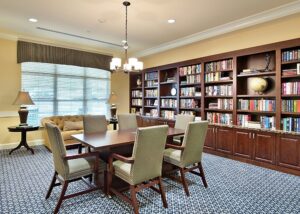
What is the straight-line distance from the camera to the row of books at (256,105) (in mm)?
3711

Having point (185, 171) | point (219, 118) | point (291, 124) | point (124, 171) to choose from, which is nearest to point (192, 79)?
point (219, 118)

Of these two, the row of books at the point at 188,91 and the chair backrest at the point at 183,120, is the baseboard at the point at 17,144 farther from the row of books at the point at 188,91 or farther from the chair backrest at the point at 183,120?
the row of books at the point at 188,91

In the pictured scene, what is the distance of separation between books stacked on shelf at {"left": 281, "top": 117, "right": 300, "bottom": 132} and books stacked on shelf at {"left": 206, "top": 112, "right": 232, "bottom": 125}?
1013mm

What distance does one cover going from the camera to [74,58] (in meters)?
5.75

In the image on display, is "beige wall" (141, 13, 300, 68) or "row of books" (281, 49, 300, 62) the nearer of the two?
"row of books" (281, 49, 300, 62)

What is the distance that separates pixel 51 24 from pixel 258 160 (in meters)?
4.97

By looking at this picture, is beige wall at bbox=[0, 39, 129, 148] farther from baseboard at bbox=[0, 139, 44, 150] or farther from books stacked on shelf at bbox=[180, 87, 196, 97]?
books stacked on shelf at bbox=[180, 87, 196, 97]

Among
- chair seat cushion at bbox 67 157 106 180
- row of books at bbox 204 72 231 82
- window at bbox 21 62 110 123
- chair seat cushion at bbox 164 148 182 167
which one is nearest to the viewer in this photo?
chair seat cushion at bbox 67 157 106 180

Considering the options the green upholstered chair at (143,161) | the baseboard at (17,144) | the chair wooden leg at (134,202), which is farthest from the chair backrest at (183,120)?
the baseboard at (17,144)

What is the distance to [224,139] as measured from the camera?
429cm

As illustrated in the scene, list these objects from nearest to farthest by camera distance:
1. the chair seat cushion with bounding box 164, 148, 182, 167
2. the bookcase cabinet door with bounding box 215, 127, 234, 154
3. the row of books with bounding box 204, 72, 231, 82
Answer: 1. the chair seat cushion with bounding box 164, 148, 182, 167
2. the bookcase cabinet door with bounding box 215, 127, 234, 154
3. the row of books with bounding box 204, 72, 231, 82

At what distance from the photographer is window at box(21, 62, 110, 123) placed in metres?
5.30

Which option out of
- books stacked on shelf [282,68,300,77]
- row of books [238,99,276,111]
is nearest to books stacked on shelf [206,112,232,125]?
row of books [238,99,276,111]

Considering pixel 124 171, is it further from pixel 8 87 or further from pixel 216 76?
pixel 8 87
